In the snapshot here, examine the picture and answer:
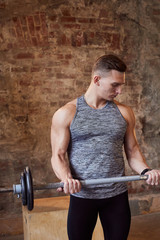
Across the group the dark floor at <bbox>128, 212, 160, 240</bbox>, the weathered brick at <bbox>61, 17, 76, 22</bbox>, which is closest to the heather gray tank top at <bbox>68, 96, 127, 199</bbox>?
the dark floor at <bbox>128, 212, 160, 240</bbox>

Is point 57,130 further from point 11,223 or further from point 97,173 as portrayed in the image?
point 11,223

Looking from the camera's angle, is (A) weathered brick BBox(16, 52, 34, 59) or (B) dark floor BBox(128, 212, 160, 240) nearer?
(B) dark floor BBox(128, 212, 160, 240)

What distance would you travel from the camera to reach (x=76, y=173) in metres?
1.93

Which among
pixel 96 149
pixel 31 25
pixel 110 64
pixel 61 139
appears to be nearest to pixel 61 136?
pixel 61 139

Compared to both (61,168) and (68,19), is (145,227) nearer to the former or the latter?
(61,168)

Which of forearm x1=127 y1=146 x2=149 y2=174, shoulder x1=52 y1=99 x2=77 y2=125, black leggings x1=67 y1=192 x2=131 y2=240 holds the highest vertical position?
shoulder x1=52 y1=99 x2=77 y2=125

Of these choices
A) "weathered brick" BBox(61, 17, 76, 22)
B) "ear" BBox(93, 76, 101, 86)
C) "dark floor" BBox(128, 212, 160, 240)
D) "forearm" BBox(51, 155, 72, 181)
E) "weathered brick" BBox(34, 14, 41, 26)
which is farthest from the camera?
"weathered brick" BBox(61, 17, 76, 22)

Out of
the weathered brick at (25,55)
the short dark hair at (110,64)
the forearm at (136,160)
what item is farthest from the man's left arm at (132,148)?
the weathered brick at (25,55)

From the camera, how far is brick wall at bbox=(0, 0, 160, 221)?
341 centimetres

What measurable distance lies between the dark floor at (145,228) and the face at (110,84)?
1977 mm

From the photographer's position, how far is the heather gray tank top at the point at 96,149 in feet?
6.19

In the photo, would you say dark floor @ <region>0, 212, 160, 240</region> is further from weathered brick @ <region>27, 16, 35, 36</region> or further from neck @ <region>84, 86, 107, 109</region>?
weathered brick @ <region>27, 16, 35, 36</region>

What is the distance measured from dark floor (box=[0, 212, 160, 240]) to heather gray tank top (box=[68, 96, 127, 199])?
5.35ft

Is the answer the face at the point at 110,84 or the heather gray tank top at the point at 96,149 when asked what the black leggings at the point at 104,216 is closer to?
the heather gray tank top at the point at 96,149
